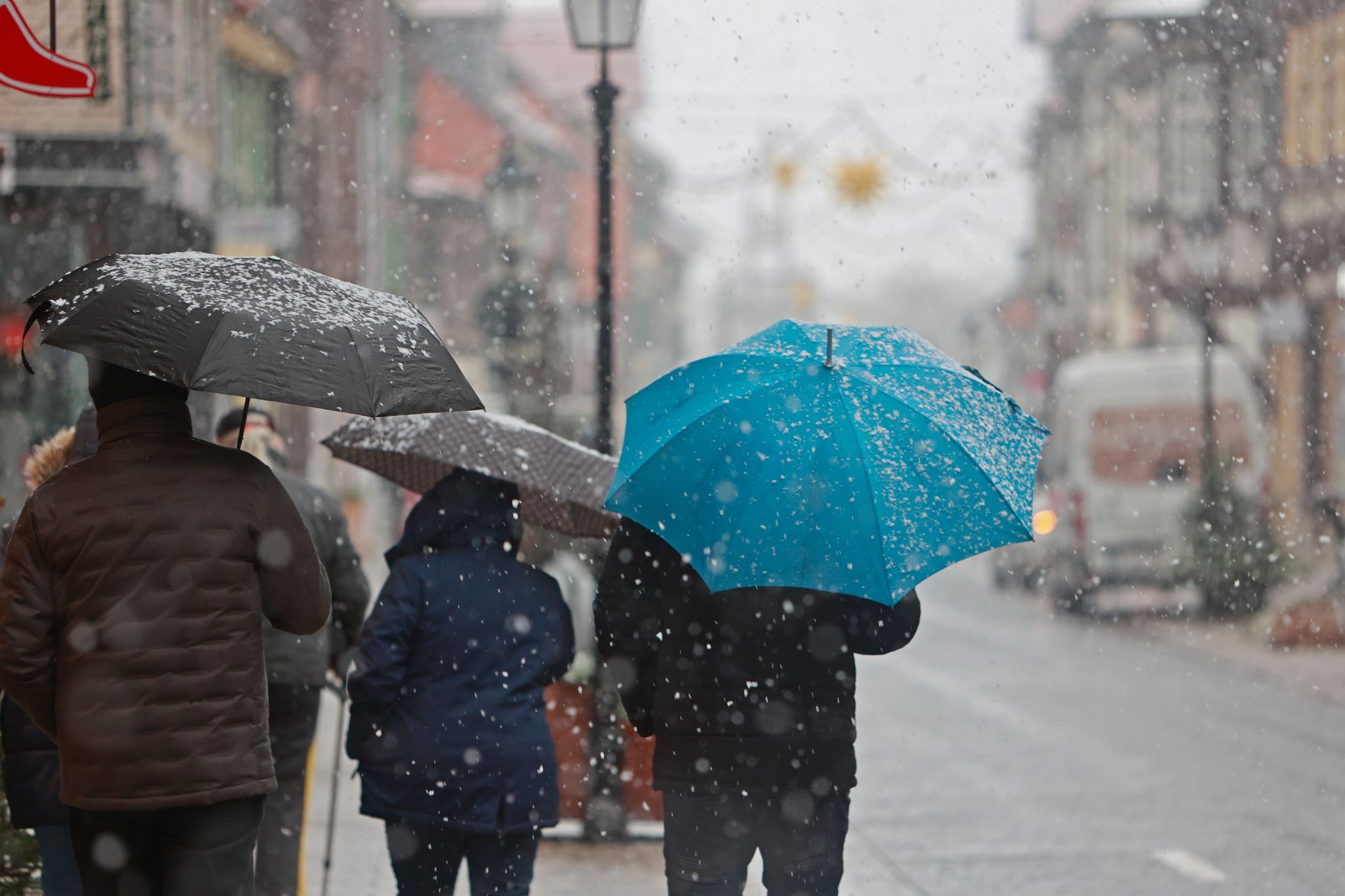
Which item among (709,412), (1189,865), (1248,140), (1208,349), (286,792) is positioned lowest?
(1189,865)

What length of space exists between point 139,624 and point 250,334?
607 millimetres

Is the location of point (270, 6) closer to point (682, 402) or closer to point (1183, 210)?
point (1183, 210)

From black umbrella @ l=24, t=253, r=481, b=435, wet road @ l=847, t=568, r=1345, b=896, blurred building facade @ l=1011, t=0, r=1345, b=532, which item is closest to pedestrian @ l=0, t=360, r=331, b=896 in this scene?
black umbrella @ l=24, t=253, r=481, b=435

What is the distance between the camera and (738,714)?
4.07 m

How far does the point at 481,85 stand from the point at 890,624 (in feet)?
134

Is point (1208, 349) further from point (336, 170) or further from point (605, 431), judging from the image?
point (336, 170)

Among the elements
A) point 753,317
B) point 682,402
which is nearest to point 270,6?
point 682,402

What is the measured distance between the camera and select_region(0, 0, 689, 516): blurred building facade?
12.8 meters

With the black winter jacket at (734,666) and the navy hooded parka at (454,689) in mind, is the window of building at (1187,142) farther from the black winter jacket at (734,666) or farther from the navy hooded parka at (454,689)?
the black winter jacket at (734,666)

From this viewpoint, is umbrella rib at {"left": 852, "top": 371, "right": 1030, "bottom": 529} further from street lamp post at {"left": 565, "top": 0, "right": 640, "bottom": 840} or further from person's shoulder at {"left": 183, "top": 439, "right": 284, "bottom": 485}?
street lamp post at {"left": 565, "top": 0, "right": 640, "bottom": 840}

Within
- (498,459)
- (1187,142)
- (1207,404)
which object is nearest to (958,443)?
(498,459)

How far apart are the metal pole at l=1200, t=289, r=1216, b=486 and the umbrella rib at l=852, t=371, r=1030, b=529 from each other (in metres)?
15.5

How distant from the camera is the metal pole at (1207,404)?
1900 cm

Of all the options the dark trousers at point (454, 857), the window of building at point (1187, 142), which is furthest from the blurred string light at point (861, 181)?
the dark trousers at point (454, 857)
